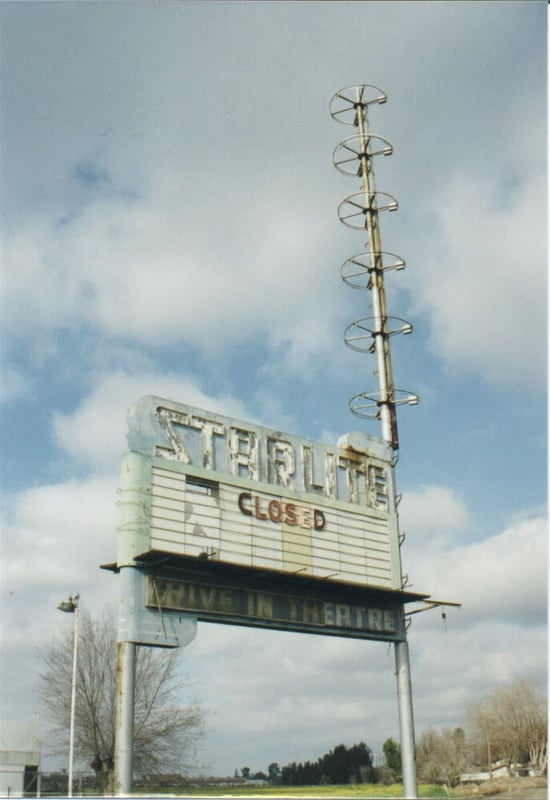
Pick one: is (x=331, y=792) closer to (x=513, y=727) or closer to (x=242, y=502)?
(x=242, y=502)

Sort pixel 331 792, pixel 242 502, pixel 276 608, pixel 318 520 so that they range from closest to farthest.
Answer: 1. pixel 276 608
2. pixel 242 502
3. pixel 318 520
4. pixel 331 792

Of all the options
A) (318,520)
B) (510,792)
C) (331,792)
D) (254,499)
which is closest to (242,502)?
(254,499)

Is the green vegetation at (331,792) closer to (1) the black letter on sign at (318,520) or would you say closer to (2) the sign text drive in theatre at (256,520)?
(2) the sign text drive in theatre at (256,520)

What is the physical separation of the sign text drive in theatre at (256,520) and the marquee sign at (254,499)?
28mm

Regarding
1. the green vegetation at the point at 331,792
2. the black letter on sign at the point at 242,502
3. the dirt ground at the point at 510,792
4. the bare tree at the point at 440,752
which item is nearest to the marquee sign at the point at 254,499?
the black letter on sign at the point at 242,502

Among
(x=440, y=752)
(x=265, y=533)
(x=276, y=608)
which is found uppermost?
(x=265, y=533)

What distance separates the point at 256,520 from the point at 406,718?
21.6ft

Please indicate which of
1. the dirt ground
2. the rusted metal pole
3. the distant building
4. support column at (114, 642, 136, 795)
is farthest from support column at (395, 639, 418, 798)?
the distant building

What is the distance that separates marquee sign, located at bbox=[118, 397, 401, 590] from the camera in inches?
738

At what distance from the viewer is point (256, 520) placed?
20438 mm

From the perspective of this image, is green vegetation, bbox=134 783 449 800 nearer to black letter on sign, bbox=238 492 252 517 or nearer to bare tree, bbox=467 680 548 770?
black letter on sign, bbox=238 492 252 517

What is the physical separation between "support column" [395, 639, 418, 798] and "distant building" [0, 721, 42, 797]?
22978 millimetres

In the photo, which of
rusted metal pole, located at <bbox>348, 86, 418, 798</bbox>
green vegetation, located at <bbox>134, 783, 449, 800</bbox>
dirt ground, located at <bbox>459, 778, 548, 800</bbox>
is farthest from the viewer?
dirt ground, located at <bbox>459, 778, 548, 800</bbox>

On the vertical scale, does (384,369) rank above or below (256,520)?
above
